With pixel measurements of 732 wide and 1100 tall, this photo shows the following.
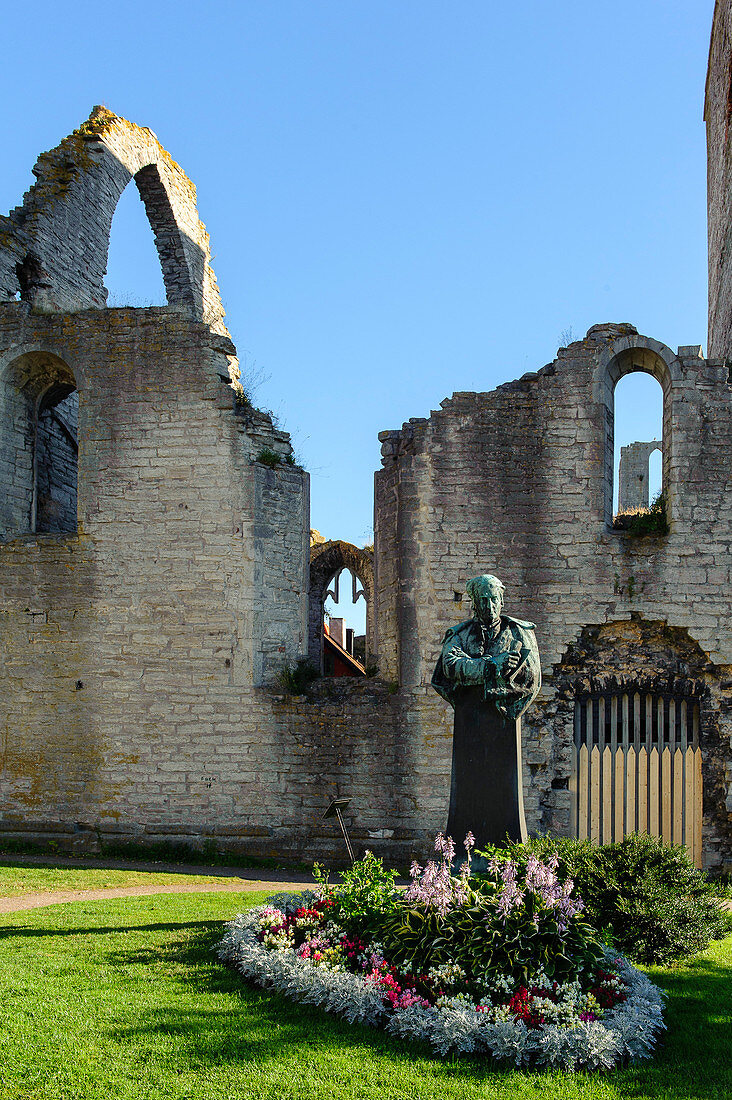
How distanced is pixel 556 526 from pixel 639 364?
93.7 inches

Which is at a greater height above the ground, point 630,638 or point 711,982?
point 630,638

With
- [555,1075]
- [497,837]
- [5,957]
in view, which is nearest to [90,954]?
[5,957]

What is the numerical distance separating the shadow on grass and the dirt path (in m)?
3.28

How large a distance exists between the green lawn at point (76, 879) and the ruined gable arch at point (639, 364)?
634 centimetres

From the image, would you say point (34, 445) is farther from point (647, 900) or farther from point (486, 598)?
point (647, 900)

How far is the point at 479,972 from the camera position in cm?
516

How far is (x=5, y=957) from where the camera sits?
21.5 feet

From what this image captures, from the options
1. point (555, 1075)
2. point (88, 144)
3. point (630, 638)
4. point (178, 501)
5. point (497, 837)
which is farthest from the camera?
point (88, 144)

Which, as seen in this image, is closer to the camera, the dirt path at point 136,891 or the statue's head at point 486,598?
the statue's head at point 486,598

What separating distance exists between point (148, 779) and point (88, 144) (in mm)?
9729

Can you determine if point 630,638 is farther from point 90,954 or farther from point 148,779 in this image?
point 90,954

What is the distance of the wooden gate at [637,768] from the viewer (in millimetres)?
10633

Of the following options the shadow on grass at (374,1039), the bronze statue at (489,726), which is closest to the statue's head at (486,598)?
the bronze statue at (489,726)

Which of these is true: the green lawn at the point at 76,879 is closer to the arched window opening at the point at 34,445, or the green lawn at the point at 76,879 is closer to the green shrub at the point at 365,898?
the green shrub at the point at 365,898
